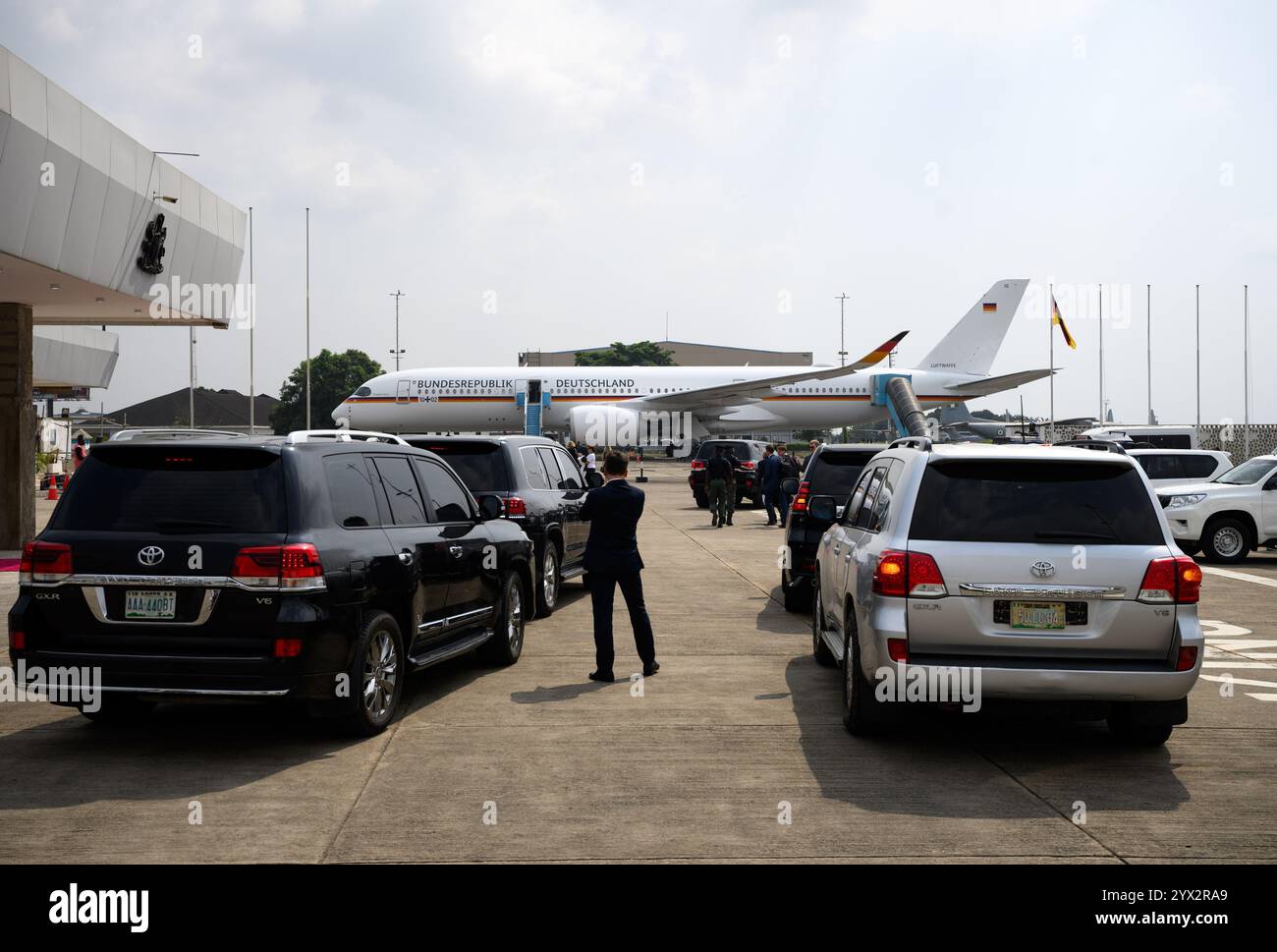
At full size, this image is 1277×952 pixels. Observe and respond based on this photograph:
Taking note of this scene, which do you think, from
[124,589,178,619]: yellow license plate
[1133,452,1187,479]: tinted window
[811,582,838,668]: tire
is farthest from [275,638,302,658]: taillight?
[1133,452,1187,479]: tinted window

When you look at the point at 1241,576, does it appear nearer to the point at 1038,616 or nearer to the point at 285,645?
A: the point at 1038,616

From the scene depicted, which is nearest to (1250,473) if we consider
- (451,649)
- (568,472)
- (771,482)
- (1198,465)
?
(1198,465)

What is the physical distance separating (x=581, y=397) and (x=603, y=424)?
3226mm

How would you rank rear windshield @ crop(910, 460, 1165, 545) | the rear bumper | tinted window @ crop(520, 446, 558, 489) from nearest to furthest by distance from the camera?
1. the rear bumper
2. rear windshield @ crop(910, 460, 1165, 545)
3. tinted window @ crop(520, 446, 558, 489)

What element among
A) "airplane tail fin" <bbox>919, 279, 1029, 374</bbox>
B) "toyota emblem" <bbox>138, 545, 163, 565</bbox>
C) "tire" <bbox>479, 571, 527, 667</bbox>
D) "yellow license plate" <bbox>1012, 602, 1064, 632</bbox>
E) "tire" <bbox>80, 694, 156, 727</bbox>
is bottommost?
"tire" <bbox>80, 694, 156, 727</bbox>

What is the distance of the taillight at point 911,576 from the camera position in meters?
6.86

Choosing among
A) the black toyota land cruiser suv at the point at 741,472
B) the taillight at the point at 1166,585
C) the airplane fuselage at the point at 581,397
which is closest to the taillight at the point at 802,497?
the taillight at the point at 1166,585

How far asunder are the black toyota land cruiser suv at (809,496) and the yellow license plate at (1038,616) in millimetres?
5809

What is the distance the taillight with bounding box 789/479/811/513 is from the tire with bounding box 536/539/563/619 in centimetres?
273

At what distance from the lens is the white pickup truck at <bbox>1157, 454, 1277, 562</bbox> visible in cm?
1903

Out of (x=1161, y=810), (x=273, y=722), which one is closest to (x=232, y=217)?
(x=273, y=722)

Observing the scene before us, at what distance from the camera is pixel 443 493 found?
30.4ft

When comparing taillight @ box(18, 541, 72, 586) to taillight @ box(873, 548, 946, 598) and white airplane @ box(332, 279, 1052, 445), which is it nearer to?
taillight @ box(873, 548, 946, 598)
